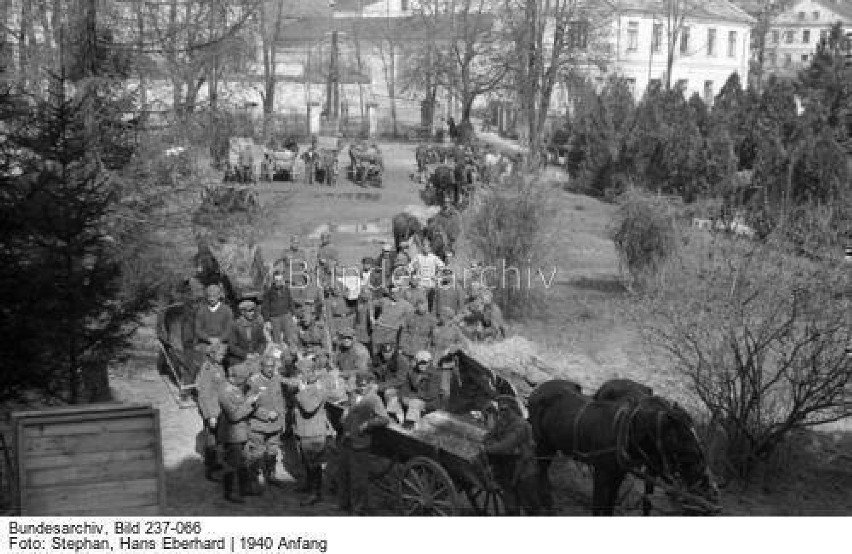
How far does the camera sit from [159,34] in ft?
56.3

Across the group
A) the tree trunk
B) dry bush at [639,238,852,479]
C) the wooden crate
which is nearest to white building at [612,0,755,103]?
the tree trunk

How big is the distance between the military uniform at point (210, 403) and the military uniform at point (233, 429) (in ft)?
1.07

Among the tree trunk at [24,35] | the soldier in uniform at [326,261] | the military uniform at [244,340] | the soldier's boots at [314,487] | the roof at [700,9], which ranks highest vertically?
the roof at [700,9]

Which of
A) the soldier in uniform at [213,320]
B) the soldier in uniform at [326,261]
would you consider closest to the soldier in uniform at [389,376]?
the soldier in uniform at [213,320]

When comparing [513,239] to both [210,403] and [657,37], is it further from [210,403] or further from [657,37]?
[657,37]

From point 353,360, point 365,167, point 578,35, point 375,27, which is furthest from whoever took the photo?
point 375,27

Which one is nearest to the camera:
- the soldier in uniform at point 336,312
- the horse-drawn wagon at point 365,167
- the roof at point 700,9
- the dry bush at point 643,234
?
the soldier in uniform at point 336,312

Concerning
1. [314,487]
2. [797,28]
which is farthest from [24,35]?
[797,28]

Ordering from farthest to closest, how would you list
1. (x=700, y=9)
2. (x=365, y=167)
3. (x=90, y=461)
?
1. (x=700, y=9)
2. (x=365, y=167)
3. (x=90, y=461)

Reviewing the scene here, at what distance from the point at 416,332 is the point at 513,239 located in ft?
17.9

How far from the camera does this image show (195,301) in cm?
1422

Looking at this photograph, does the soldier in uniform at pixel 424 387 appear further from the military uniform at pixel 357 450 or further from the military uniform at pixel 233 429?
the military uniform at pixel 233 429

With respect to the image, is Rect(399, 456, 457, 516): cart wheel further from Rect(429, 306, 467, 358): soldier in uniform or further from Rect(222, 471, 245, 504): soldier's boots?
Rect(429, 306, 467, 358): soldier in uniform

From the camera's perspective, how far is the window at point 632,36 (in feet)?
204
